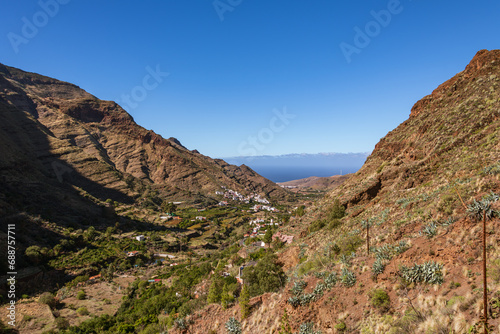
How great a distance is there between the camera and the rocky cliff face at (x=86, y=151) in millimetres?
82125

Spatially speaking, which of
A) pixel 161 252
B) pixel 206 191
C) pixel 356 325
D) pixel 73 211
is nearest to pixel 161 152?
pixel 206 191

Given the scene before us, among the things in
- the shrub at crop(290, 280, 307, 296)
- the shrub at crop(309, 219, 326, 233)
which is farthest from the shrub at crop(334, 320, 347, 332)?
the shrub at crop(309, 219, 326, 233)

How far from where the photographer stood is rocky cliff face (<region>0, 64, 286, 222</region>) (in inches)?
3233

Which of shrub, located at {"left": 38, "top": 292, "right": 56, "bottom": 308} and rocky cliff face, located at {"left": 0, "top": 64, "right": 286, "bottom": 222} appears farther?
rocky cliff face, located at {"left": 0, "top": 64, "right": 286, "bottom": 222}

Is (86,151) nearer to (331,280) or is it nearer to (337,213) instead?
(337,213)

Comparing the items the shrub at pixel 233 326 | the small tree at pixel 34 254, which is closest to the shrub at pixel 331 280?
the shrub at pixel 233 326

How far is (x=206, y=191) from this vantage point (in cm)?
13525

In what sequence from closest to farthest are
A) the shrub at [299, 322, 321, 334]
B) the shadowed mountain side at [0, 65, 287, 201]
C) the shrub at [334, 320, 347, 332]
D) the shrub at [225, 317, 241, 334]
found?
the shrub at [334, 320, 347, 332] → the shrub at [299, 322, 321, 334] → the shrub at [225, 317, 241, 334] → the shadowed mountain side at [0, 65, 287, 201]

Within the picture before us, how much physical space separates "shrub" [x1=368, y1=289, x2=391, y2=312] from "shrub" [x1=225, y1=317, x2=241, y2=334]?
809cm

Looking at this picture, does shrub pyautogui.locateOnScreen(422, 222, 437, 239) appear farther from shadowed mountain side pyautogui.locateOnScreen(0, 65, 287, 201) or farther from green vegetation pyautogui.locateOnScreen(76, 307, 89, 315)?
shadowed mountain side pyautogui.locateOnScreen(0, 65, 287, 201)

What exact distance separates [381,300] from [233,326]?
8760 mm

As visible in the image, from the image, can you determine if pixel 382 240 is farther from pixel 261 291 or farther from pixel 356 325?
pixel 261 291

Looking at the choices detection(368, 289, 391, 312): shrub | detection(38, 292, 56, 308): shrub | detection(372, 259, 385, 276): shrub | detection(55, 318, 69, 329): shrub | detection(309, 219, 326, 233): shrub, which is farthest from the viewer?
detection(38, 292, 56, 308): shrub

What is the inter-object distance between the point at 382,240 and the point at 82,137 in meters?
151
